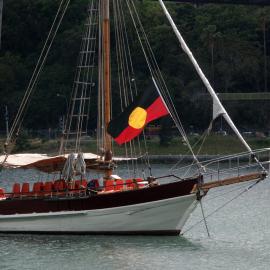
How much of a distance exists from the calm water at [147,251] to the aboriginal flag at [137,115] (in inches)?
154

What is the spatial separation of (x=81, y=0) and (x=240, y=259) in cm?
10016

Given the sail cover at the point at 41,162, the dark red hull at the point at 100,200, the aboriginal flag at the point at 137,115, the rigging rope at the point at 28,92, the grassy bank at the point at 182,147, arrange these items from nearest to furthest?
the dark red hull at the point at 100,200
the aboriginal flag at the point at 137,115
the sail cover at the point at 41,162
the rigging rope at the point at 28,92
the grassy bank at the point at 182,147

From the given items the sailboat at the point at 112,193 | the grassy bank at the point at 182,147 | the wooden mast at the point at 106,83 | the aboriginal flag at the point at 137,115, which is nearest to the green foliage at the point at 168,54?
the grassy bank at the point at 182,147

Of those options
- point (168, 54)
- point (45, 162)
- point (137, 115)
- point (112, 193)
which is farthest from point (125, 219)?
point (168, 54)

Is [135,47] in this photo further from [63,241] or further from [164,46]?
[63,241]

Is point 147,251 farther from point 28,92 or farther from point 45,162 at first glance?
point 28,92

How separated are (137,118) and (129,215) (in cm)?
363

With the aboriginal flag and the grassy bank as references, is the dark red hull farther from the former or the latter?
the grassy bank

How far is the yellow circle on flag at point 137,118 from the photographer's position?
47812 mm

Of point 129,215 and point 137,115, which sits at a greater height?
point 137,115

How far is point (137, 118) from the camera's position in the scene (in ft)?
157

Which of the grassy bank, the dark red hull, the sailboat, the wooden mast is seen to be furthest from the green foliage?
the dark red hull

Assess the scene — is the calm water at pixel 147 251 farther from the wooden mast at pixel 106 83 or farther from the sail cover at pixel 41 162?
the wooden mast at pixel 106 83

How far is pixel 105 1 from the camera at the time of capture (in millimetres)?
50250
